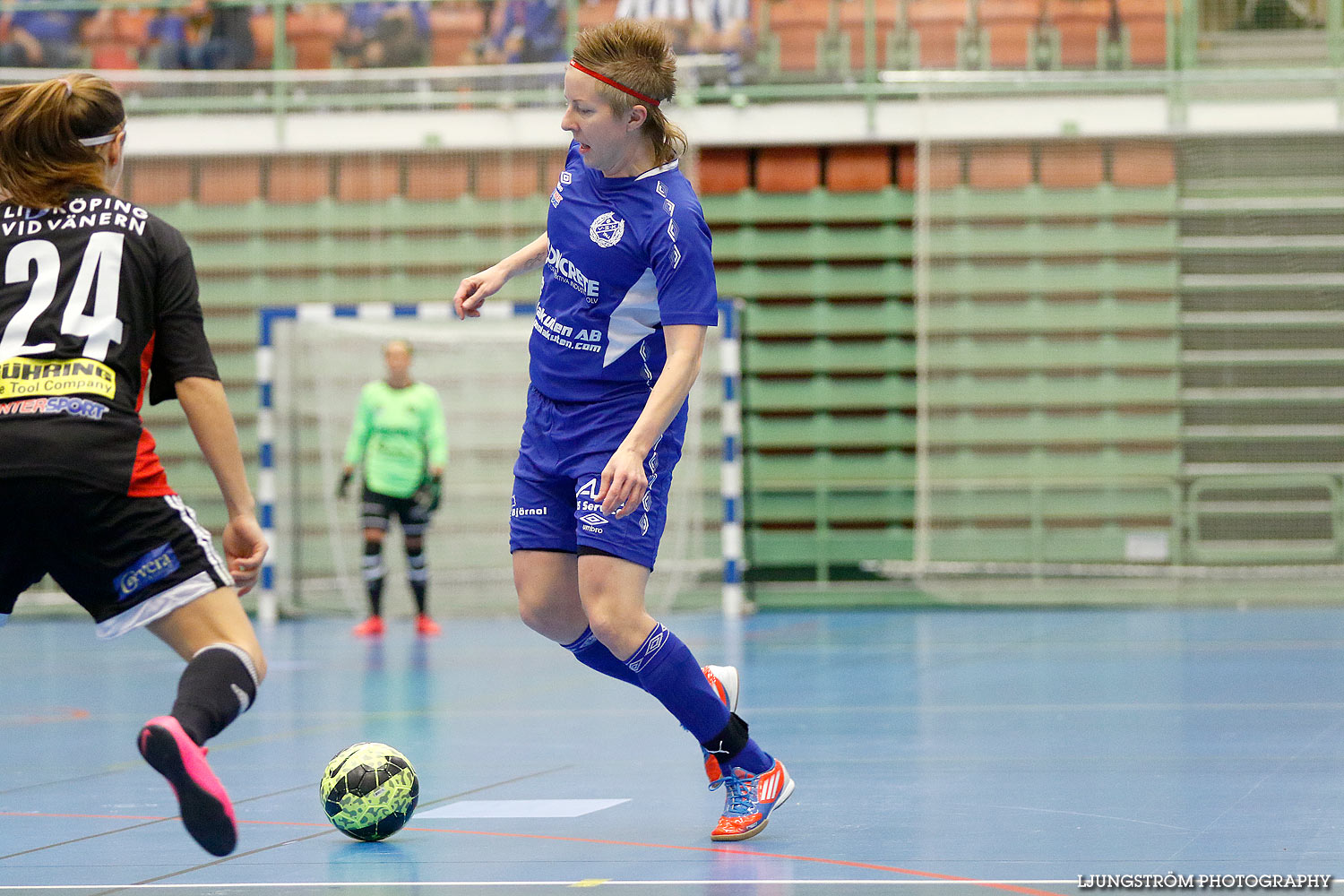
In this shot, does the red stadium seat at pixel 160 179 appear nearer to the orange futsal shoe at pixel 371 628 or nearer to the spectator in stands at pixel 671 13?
the spectator in stands at pixel 671 13

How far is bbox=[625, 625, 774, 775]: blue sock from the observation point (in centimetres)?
373

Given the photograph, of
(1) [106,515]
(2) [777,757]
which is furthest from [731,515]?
(1) [106,515]

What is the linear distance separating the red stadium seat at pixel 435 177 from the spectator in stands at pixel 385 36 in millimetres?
1133

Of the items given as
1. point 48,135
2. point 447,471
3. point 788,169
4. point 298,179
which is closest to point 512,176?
point 298,179

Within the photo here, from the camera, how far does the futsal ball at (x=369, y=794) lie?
3.86 metres

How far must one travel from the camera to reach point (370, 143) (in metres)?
13.6

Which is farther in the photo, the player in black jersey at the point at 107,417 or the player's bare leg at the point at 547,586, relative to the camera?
the player's bare leg at the point at 547,586

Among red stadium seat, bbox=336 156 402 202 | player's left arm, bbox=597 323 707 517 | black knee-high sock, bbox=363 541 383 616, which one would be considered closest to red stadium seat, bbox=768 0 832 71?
red stadium seat, bbox=336 156 402 202

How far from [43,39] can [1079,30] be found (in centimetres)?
895

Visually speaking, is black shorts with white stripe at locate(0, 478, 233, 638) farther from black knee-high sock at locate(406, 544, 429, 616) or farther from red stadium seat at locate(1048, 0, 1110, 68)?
red stadium seat at locate(1048, 0, 1110, 68)

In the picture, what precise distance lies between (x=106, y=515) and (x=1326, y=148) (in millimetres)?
12147

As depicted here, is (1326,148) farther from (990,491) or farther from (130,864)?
(130,864)

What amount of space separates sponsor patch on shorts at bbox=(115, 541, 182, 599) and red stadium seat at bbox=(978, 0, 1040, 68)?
11.4m

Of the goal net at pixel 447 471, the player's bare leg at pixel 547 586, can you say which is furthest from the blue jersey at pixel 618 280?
the goal net at pixel 447 471
